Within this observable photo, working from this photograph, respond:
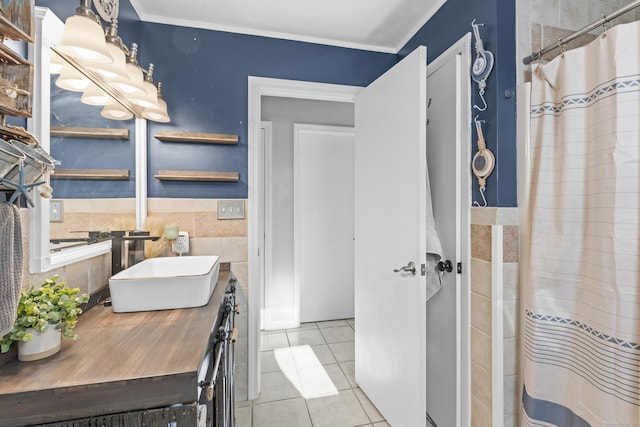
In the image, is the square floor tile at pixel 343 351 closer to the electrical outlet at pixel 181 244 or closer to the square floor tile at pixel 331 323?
the square floor tile at pixel 331 323

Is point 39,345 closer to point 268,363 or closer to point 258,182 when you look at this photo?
point 258,182

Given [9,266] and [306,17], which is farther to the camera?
[306,17]

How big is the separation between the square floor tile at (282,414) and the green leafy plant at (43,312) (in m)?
1.44

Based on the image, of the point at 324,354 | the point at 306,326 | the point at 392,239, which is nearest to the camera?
the point at 392,239

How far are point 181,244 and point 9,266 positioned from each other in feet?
3.99

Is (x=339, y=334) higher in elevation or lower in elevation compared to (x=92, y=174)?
lower

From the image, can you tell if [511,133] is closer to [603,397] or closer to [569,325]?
[569,325]

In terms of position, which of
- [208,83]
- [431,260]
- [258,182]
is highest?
[208,83]

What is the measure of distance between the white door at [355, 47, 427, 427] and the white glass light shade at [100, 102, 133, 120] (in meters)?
1.42

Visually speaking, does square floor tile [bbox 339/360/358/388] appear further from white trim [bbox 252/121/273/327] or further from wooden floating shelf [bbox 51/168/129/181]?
wooden floating shelf [bbox 51/168/129/181]

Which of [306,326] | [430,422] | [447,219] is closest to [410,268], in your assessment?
[447,219]

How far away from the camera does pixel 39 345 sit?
80 cm

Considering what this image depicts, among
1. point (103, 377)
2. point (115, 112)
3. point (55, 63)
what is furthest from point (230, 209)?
point (103, 377)

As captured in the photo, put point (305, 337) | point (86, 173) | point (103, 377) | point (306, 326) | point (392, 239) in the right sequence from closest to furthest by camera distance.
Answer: point (103, 377), point (86, 173), point (392, 239), point (305, 337), point (306, 326)
